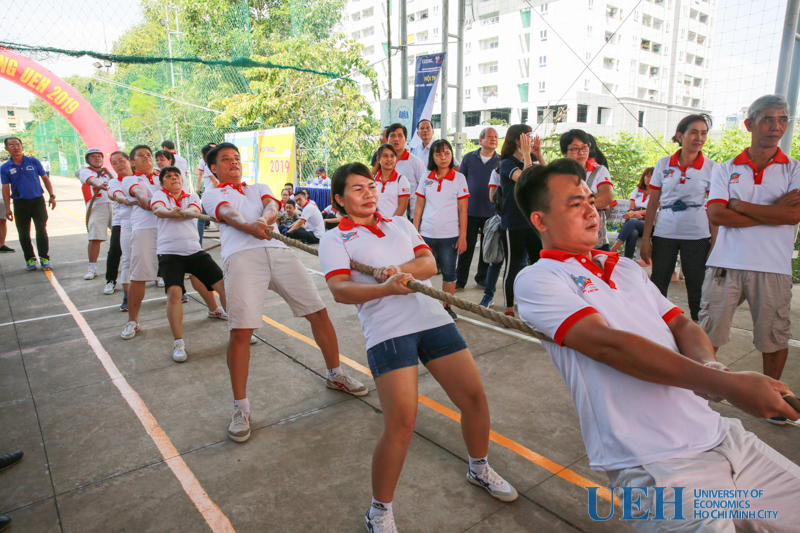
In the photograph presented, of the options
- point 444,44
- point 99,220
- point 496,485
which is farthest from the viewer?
point 444,44

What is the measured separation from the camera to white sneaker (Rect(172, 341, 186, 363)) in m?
3.90

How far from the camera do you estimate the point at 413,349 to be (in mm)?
1954

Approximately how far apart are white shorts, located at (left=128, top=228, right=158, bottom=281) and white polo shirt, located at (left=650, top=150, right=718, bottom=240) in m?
4.49

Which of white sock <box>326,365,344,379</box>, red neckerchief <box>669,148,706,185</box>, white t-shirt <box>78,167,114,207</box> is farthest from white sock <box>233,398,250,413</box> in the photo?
white t-shirt <box>78,167,114,207</box>

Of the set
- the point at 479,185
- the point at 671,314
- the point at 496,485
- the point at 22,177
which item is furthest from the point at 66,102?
the point at 671,314

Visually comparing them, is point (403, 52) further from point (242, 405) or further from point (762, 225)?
point (242, 405)

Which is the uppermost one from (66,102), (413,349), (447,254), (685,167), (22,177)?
(66,102)

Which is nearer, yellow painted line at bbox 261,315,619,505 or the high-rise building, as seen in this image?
yellow painted line at bbox 261,315,619,505

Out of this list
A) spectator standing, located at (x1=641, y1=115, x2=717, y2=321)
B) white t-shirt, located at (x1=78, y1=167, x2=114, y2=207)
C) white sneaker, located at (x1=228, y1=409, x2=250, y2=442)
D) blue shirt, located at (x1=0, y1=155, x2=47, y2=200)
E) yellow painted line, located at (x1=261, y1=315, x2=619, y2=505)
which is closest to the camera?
yellow painted line, located at (x1=261, y1=315, x2=619, y2=505)

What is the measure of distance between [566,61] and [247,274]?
2911cm

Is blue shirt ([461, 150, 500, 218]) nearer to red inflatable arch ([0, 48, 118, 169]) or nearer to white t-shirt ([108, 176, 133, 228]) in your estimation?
white t-shirt ([108, 176, 133, 228])

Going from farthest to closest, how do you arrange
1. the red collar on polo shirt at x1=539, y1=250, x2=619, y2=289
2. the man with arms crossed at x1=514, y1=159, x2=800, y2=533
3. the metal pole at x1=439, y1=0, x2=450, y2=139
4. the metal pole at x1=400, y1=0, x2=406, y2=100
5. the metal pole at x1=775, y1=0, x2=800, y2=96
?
1. the metal pole at x1=400, y1=0, x2=406, y2=100
2. the metal pole at x1=439, y1=0, x2=450, y2=139
3. the metal pole at x1=775, y1=0, x2=800, y2=96
4. the red collar on polo shirt at x1=539, y1=250, x2=619, y2=289
5. the man with arms crossed at x1=514, y1=159, x2=800, y2=533

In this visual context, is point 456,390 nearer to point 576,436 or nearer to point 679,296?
point 576,436

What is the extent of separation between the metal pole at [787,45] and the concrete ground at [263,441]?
87.4 inches
